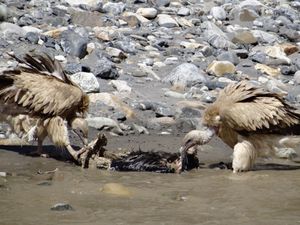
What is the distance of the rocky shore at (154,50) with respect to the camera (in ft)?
36.4

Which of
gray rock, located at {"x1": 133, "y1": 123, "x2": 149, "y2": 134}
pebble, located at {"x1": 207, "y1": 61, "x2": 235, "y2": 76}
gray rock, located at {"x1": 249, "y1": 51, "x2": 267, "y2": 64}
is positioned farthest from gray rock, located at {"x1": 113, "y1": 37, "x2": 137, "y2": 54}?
gray rock, located at {"x1": 133, "y1": 123, "x2": 149, "y2": 134}

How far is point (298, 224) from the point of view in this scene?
6.30 m

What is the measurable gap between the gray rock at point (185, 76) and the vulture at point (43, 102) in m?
3.49

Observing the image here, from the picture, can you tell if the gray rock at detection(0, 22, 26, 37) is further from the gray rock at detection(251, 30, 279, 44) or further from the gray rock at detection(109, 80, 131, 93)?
the gray rock at detection(251, 30, 279, 44)

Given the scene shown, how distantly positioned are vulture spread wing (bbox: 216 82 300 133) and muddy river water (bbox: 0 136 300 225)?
53 cm

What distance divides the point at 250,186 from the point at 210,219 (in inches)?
67.2

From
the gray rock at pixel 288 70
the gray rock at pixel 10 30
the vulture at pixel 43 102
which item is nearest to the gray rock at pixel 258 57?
the gray rock at pixel 288 70

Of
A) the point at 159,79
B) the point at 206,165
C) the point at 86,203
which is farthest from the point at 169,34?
the point at 86,203

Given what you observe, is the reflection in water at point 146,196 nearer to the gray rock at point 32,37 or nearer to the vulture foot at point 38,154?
the vulture foot at point 38,154

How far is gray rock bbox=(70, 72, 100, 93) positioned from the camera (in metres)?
11.2

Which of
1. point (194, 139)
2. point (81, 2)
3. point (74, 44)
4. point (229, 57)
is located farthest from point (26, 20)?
point (194, 139)

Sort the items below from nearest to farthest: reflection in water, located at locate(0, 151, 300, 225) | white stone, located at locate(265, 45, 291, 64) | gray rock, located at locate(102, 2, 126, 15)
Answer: reflection in water, located at locate(0, 151, 300, 225) < white stone, located at locate(265, 45, 291, 64) < gray rock, located at locate(102, 2, 126, 15)

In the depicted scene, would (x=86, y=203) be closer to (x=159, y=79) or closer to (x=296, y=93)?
(x=159, y=79)

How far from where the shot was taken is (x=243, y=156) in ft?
29.1
